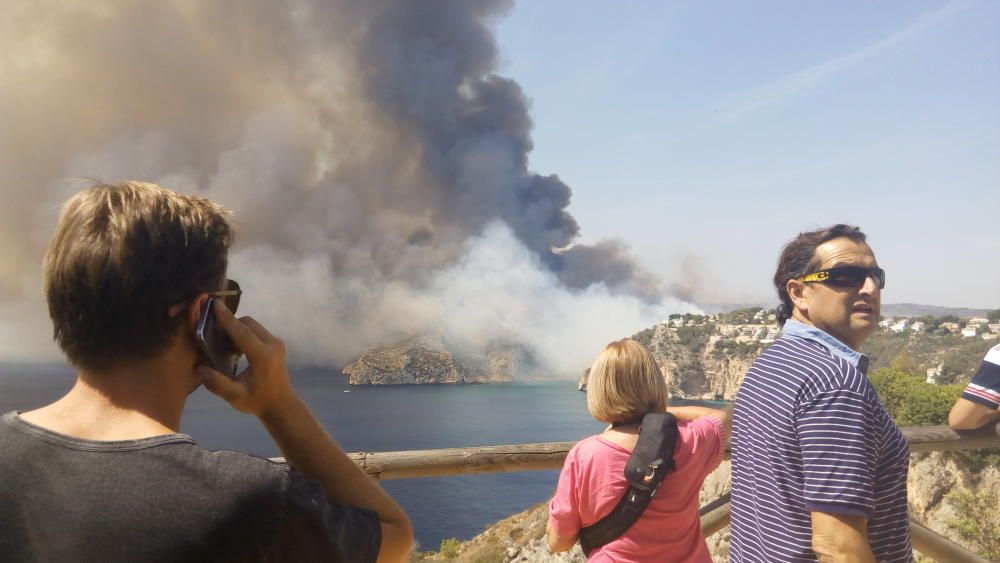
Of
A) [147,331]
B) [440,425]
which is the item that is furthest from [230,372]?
[440,425]

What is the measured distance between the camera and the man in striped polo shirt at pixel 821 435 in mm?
1561

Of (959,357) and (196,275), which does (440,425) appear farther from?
(196,275)

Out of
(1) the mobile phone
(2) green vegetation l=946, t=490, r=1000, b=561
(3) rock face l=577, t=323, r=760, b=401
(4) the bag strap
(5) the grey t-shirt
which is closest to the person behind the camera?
(5) the grey t-shirt

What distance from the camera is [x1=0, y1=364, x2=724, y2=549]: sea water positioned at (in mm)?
52531

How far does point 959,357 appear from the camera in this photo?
2969 cm

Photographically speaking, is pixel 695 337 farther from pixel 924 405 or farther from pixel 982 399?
pixel 982 399

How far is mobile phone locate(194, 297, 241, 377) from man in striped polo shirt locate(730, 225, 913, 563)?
1349mm

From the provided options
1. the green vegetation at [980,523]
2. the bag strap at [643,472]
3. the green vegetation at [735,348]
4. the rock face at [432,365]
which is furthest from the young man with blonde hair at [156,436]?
the rock face at [432,365]

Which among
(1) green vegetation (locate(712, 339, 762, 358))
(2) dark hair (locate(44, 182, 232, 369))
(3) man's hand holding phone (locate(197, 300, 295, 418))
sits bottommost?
(1) green vegetation (locate(712, 339, 762, 358))

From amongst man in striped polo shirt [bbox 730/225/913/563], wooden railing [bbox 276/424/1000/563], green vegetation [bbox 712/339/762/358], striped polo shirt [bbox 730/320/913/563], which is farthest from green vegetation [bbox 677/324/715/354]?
striped polo shirt [bbox 730/320/913/563]

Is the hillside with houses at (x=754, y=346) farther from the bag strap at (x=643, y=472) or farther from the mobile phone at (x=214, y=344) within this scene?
the mobile phone at (x=214, y=344)

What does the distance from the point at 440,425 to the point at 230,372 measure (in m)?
84.8

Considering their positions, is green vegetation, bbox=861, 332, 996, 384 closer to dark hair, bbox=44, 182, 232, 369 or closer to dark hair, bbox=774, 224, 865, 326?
dark hair, bbox=774, 224, 865, 326

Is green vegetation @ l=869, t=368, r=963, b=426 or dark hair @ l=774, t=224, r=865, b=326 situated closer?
dark hair @ l=774, t=224, r=865, b=326
